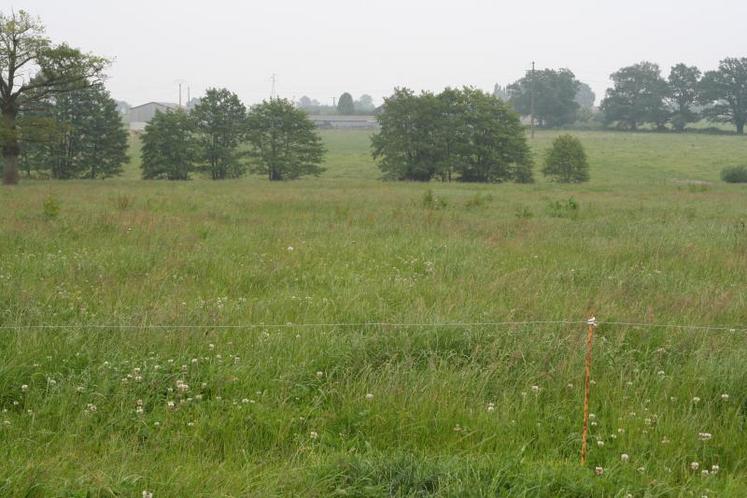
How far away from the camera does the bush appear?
47.8 meters

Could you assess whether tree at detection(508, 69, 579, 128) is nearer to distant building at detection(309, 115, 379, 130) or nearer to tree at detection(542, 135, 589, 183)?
distant building at detection(309, 115, 379, 130)

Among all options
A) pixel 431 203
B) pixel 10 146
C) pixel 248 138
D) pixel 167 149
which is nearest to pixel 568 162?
pixel 248 138

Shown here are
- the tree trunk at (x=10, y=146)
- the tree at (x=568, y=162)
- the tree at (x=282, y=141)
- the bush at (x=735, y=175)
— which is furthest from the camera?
the tree at (x=282, y=141)

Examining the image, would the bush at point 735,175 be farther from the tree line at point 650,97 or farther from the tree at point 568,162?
the tree line at point 650,97

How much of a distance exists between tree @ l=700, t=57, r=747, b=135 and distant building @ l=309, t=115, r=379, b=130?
51442 mm

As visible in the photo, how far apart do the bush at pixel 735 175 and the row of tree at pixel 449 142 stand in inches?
545

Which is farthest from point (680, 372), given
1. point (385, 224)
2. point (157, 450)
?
point (385, 224)

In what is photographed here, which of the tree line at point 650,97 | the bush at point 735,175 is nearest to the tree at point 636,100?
the tree line at point 650,97

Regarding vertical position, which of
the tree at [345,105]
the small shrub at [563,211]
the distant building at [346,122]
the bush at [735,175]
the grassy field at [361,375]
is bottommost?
the grassy field at [361,375]

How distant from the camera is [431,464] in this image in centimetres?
397

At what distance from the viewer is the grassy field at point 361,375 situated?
3.95 meters

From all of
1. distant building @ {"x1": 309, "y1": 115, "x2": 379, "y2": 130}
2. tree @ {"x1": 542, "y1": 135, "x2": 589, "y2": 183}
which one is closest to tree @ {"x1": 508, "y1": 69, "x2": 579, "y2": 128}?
distant building @ {"x1": 309, "y1": 115, "x2": 379, "y2": 130}

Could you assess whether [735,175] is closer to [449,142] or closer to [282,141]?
[449,142]

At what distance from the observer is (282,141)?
177ft
